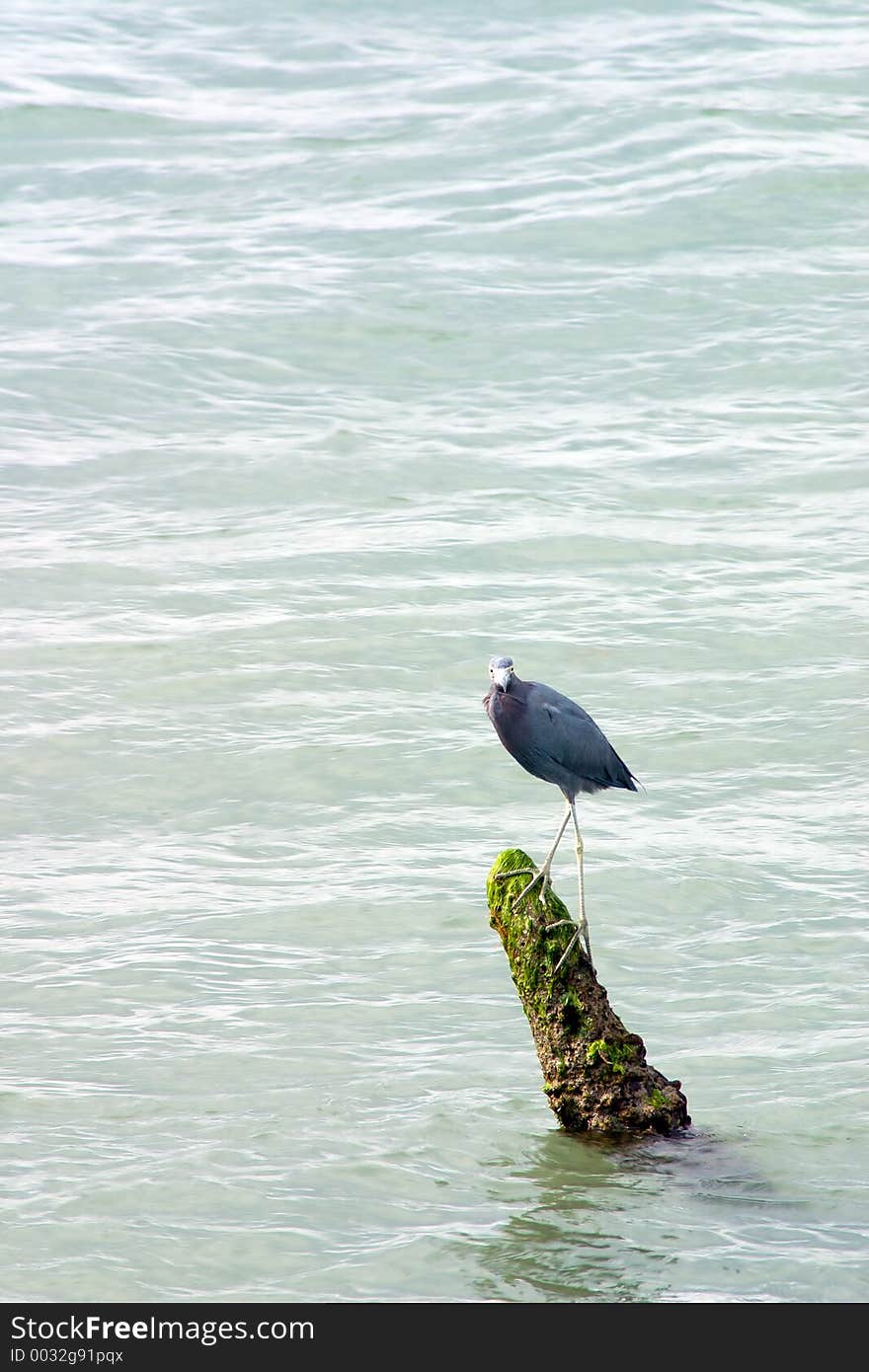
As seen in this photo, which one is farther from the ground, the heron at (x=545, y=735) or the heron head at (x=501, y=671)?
the heron head at (x=501, y=671)

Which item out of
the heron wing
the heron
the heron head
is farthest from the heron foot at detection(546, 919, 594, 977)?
the heron head

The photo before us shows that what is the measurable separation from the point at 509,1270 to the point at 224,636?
5.77 meters

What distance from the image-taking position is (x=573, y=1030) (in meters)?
5.55

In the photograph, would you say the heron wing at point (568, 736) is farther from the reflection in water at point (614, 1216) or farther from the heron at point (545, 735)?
the reflection in water at point (614, 1216)

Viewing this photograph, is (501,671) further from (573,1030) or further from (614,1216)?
(614,1216)

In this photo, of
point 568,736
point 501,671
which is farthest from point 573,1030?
point 501,671

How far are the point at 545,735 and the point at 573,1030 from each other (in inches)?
38.1

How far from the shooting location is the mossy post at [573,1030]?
5.55 meters

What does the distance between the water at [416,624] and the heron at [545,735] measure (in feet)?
3.27

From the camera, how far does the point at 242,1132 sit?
586 cm

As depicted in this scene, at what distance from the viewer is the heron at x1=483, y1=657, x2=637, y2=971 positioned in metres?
5.44

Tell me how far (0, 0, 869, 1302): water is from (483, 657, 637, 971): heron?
3.27 feet

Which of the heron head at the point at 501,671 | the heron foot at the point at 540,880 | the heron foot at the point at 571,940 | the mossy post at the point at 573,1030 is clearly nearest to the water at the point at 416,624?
the mossy post at the point at 573,1030

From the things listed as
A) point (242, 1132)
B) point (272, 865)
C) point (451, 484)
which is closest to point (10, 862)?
point (272, 865)
